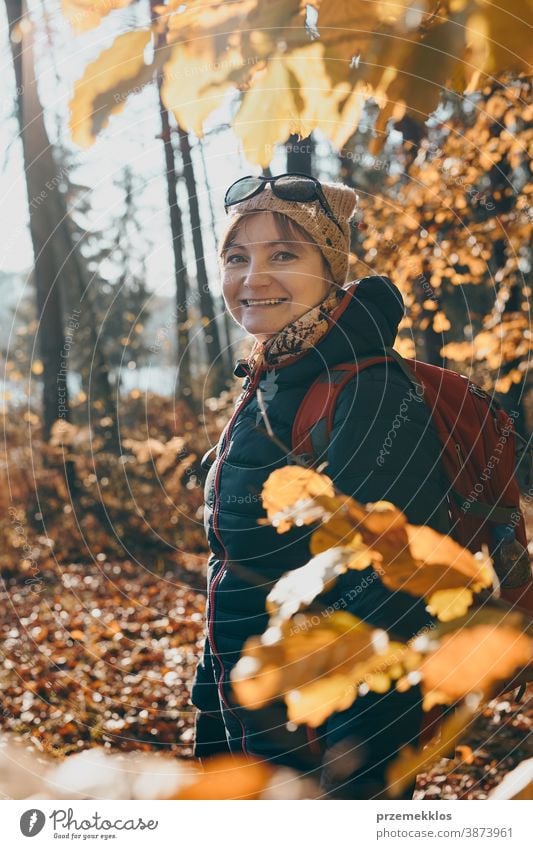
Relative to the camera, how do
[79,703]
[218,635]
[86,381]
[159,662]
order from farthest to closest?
[86,381] < [159,662] < [79,703] < [218,635]

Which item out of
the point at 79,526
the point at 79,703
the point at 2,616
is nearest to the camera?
the point at 79,703

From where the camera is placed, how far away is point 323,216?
1.90m

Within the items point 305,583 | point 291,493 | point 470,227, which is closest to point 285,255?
point 291,493

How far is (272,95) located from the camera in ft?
5.37

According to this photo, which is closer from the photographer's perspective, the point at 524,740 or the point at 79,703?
the point at 524,740

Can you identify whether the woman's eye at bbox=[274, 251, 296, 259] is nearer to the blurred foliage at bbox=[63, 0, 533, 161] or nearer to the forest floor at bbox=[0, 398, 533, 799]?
the blurred foliage at bbox=[63, 0, 533, 161]

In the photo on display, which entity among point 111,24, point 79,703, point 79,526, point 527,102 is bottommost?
point 79,703

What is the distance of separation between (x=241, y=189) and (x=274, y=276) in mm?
297

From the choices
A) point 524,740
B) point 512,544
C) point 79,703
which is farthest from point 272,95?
point 79,703

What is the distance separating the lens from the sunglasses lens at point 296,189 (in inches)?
73.3

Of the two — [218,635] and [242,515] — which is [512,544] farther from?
[218,635]

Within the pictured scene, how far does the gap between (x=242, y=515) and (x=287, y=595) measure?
882 mm

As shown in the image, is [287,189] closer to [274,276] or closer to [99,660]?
[274,276]

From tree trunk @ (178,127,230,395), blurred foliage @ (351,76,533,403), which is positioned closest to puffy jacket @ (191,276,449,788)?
blurred foliage @ (351,76,533,403)
